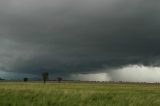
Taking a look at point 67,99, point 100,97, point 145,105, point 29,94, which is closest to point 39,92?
point 29,94

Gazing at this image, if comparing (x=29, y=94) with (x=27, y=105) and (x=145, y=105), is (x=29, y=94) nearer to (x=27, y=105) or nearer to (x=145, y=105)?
(x=27, y=105)

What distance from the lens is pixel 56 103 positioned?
27.5m

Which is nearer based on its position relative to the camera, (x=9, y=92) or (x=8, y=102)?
(x=8, y=102)

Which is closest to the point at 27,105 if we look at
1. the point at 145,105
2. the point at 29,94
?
the point at 29,94

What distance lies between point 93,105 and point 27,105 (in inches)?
226

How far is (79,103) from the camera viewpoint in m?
27.6

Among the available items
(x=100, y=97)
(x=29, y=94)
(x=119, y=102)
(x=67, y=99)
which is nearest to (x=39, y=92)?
(x=29, y=94)

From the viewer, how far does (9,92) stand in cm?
3262

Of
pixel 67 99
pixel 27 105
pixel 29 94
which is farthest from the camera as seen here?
pixel 29 94

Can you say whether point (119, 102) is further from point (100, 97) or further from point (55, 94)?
point (55, 94)

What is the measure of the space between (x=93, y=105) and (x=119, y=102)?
257 cm

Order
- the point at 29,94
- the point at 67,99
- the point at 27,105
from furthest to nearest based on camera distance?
the point at 29,94, the point at 67,99, the point at 27,105

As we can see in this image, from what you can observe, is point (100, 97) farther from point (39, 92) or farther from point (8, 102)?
point (8, 102)

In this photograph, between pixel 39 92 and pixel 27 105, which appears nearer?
pixel 27 105
